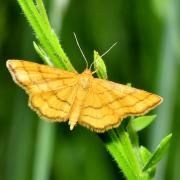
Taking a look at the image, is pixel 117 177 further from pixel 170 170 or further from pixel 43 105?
pixel 43 105

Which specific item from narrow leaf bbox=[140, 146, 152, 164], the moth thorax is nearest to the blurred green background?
the moth thorax

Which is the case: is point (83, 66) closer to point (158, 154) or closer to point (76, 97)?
point (76, 97)

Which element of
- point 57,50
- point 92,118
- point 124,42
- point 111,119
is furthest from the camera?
point 124,42

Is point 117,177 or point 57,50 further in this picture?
point 117,177

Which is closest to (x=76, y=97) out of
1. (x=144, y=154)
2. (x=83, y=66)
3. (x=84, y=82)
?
(x=84, y=82)

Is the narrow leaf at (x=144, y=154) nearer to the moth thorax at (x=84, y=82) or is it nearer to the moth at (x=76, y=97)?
the moth at (x=76, y=97)

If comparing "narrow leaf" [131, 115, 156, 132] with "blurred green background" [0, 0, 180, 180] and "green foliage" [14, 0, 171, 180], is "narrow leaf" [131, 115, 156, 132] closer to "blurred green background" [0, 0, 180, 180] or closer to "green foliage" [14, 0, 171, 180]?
"green foliage" [14, 0, 171, 180]

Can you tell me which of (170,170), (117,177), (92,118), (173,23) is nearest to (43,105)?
(92,118)
